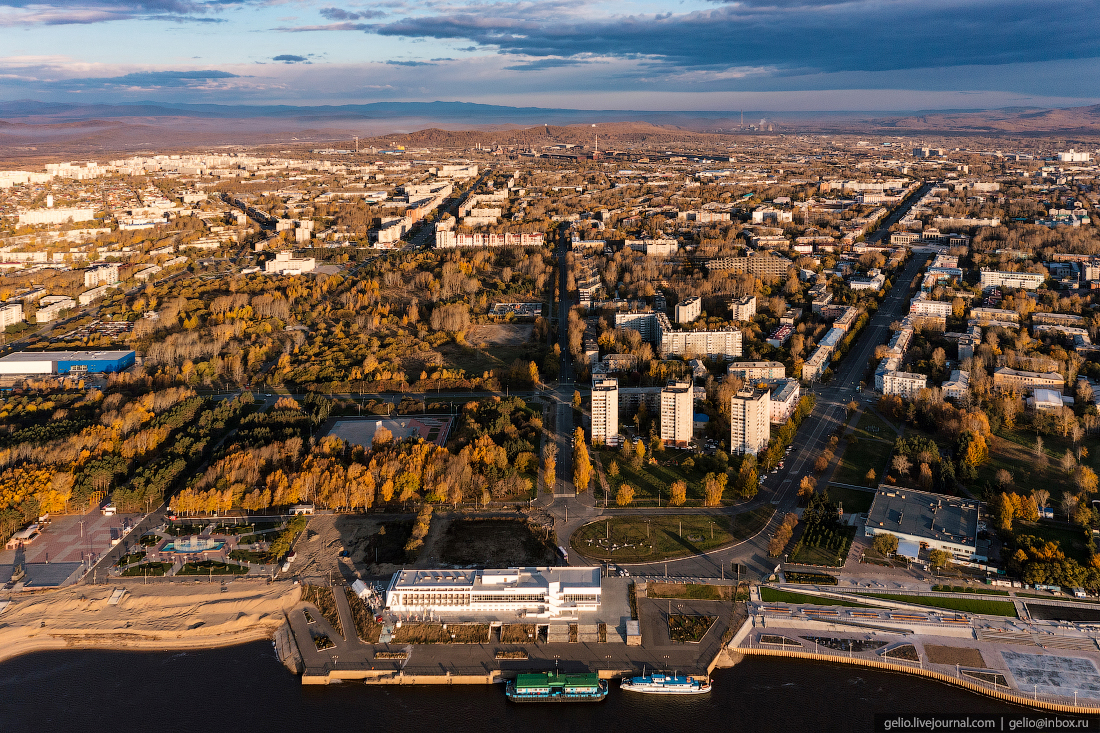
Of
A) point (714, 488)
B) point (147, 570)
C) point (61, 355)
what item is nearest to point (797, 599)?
point (714, 488)

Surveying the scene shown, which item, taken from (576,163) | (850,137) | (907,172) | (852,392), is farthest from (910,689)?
(850,137)

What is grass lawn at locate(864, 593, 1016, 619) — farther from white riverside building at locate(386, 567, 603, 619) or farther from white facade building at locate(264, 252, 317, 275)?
white facade building at locate(264, 252, 317, 275)

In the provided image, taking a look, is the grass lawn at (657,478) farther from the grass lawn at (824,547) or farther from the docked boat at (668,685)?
the docked boat at (668,685)

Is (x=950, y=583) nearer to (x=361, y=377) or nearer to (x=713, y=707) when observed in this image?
(x=713, y=707)

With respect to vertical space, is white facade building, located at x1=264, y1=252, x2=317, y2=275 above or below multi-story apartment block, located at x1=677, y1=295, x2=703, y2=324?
above

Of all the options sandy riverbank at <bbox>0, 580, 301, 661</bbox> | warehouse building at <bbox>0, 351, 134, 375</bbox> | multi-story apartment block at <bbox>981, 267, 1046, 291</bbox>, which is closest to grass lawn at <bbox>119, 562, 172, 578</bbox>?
sandy riverbank at <bbox>0, 580, 301, 661</bbox>

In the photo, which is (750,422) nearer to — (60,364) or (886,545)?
(886,545)
